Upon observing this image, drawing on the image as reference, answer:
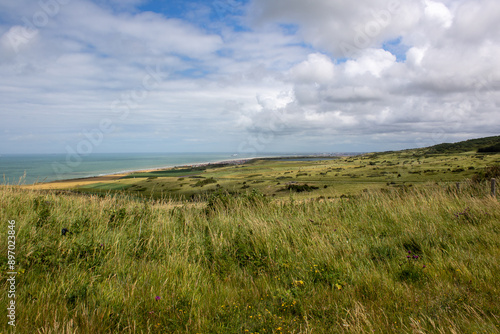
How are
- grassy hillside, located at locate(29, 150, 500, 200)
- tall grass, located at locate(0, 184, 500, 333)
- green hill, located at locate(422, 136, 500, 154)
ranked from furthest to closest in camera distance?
green hill, located at locate(422, 136, 500, 154) → grassy hillside, located at locate(29, 150, 500, 200) → tall grass, located at locate(0, 184, 500, 333)

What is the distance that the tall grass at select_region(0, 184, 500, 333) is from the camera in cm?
327

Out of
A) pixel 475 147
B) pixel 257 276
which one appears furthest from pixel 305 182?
pixel 475 147

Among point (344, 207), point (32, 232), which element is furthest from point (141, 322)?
point (344, 207)

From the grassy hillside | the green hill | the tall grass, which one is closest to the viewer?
the tall grass

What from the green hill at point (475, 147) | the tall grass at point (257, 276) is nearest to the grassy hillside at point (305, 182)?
the tall grass at point (257, 276)

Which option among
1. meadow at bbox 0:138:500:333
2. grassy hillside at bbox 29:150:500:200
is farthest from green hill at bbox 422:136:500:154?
meadow at bbox 0:138:500:333

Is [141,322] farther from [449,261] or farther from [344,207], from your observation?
[344,207]

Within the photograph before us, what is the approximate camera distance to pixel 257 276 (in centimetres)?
490

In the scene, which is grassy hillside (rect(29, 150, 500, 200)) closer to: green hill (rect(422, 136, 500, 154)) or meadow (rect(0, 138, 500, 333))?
meadow (rect(0, 138, 500, 333))

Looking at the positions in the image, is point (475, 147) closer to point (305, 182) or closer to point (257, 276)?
point (305, 182)

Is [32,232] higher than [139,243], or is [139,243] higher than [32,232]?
[32,232]

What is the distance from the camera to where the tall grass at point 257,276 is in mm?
3273

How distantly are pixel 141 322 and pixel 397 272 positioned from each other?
3990 mm

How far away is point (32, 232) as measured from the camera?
5.36 metres
